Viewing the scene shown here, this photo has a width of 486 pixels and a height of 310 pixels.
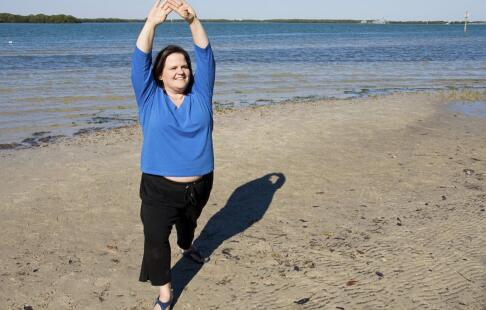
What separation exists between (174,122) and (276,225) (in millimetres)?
2445

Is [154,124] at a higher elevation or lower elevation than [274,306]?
higher

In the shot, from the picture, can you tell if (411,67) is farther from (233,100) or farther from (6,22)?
(6,22)

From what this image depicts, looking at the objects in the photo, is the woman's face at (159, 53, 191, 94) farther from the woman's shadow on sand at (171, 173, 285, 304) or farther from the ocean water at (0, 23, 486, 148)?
the ocean water at (0, 23, 486, 148)

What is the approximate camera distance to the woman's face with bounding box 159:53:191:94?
10.8ft

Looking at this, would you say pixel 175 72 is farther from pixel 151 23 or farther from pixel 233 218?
pixel 233 218

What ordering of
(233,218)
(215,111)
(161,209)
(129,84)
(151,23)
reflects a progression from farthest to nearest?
(129,84) → (215,111) → (233,218) → (161,209) → (151,23)

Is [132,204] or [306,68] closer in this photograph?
[132,204]

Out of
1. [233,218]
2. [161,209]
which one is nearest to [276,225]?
[233,218]

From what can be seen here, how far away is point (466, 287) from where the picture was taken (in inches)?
157

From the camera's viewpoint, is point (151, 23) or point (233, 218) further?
point (233, 218)

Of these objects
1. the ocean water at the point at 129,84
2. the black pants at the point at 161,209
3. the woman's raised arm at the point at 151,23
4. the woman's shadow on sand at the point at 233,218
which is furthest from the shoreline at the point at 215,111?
the woman's raised arm at the point at 151,23

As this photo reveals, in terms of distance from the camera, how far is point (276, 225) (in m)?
5.41

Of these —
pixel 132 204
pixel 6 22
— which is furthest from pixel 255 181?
pixel 6 22

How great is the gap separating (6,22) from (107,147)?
163 meters
